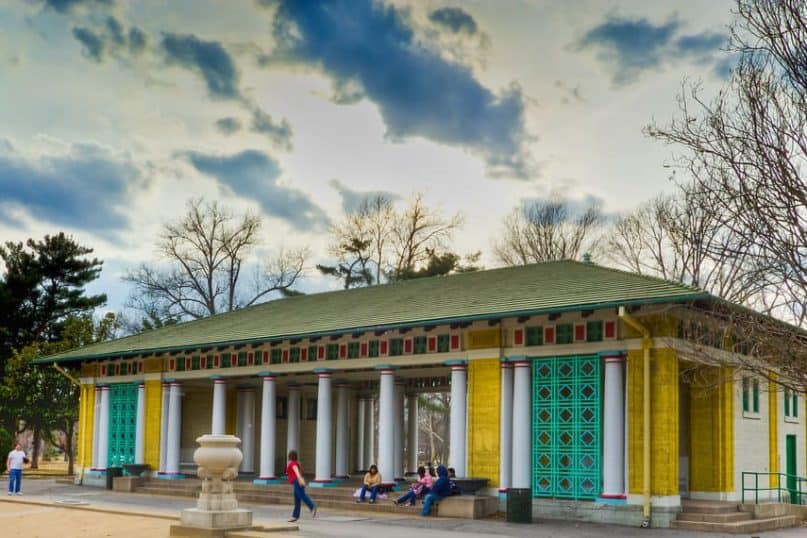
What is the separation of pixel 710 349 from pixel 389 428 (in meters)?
7.75

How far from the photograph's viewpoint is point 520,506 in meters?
18.9

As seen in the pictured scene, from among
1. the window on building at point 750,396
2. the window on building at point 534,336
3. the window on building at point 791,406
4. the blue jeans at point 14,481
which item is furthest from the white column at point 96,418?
the window on building at point 791,406

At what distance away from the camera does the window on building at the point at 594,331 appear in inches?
764

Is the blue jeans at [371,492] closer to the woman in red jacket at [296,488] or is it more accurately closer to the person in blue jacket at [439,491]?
the person in blue jacket at [439,491]

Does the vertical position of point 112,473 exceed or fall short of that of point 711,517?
it falls short

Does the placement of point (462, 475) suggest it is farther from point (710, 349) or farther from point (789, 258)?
point (789, 258)

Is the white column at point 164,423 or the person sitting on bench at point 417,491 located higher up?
the white column at point 164,423

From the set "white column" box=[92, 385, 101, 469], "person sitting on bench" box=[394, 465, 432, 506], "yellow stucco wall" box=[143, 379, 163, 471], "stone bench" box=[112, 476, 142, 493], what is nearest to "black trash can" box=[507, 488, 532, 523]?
"person sitting on bench" box=[394, 465, 432, 506]

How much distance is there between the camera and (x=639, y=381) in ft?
61.7

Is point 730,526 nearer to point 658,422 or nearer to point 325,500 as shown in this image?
point 658,422

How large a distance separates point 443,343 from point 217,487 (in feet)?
26.0

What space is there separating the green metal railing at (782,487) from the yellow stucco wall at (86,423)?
1951 cm

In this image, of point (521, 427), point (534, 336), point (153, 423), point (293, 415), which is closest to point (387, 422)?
point (521, 427)

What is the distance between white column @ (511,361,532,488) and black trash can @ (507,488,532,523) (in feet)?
3.40
